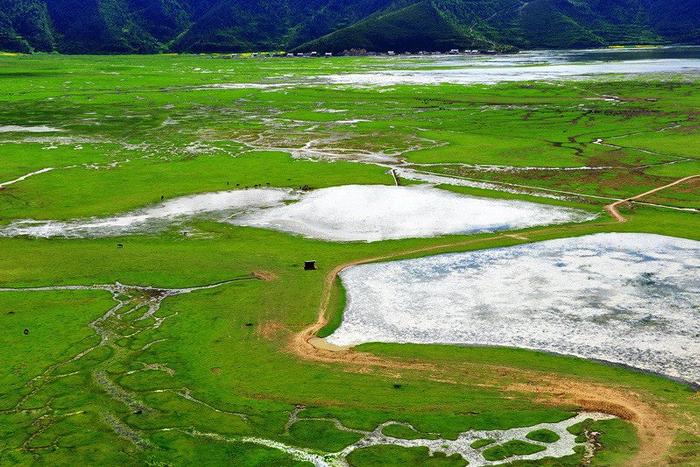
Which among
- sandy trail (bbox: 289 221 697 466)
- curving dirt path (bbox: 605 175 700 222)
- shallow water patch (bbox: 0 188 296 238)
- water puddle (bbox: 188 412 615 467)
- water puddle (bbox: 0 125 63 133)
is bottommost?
water puddle (bbox: 188 412 615 467)

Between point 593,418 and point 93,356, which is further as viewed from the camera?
point 93,356

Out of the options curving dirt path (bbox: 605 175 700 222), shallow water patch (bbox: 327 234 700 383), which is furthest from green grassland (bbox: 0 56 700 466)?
shallow water patch (bbox: 327 234 700 383)

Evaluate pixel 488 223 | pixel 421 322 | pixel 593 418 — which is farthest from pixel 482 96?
pixel 593 418

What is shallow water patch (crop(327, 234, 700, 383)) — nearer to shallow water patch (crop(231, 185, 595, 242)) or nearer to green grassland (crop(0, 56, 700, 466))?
green grassland (crop(0, 56, 700, 466))

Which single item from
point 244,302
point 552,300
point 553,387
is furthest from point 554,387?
point 244,302

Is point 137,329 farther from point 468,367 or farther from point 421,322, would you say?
point 468,367
